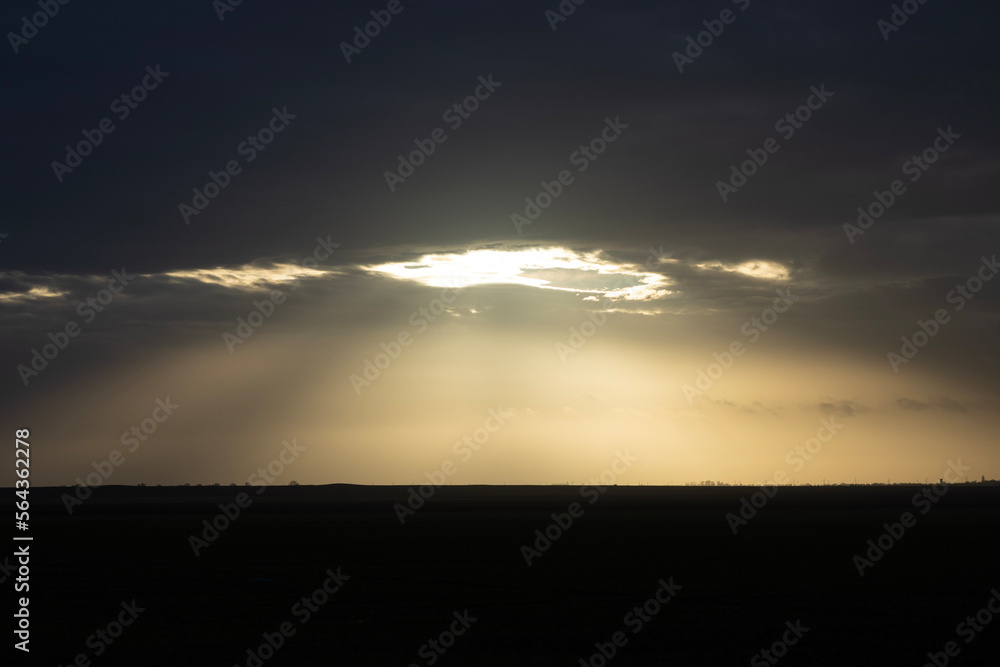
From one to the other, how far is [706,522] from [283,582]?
162 ft

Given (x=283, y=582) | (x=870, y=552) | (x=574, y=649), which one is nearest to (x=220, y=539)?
(x=283, y=582)

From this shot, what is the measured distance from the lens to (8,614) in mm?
25703

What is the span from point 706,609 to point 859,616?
3748 mm

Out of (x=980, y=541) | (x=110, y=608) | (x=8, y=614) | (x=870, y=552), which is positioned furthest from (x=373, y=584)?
(x=980, y=541)

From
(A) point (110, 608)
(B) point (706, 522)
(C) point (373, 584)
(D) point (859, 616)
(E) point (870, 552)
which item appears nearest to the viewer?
(D) point (859, 616)

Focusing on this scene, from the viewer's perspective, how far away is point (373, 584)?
32594 millimetres

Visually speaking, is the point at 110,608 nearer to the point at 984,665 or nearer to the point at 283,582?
the point at 283,582

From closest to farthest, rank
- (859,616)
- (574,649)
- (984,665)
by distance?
(984,665) < (574,649) < (859,616)

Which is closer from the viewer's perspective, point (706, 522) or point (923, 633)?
point (923, 633)

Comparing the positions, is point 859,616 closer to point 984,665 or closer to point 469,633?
point 984,665

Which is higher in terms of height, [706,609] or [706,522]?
[706,609]

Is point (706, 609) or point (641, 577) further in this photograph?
point (641, 577)

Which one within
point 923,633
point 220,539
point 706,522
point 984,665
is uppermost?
point 984,665

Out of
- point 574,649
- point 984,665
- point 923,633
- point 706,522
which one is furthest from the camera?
point 706,522
